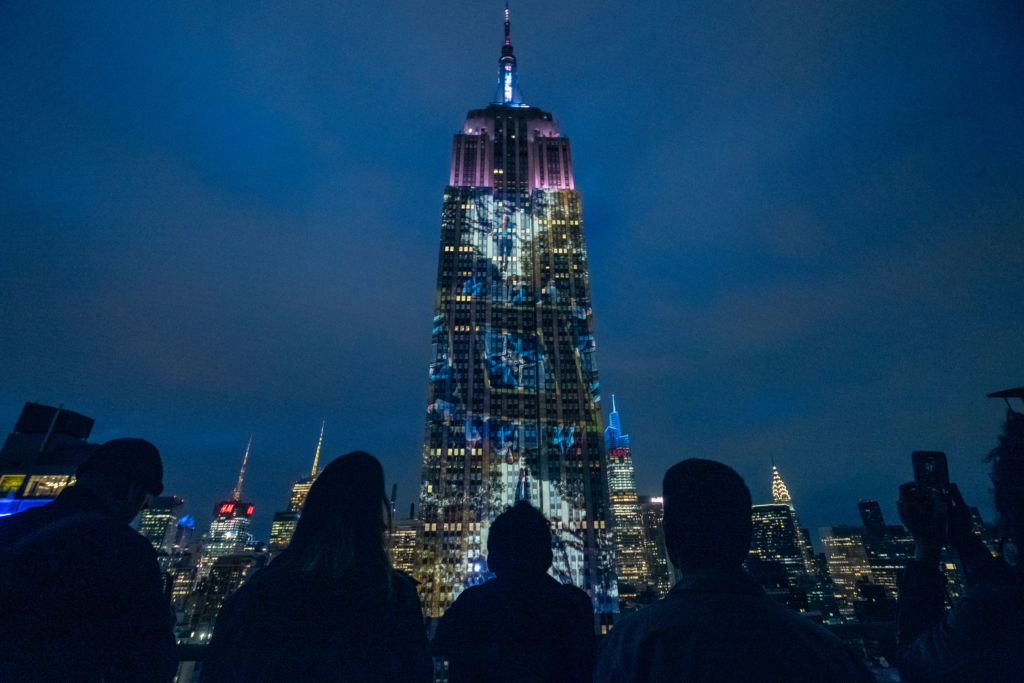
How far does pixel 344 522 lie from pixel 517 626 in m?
1.41

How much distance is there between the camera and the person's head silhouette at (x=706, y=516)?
5.69ft

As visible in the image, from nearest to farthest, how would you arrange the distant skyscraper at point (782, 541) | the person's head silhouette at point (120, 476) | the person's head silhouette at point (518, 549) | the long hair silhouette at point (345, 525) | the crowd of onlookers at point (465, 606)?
the crowd of onlookers at point (465, 606), the long hair silhouette at point (345, 525), the person's head silhouette at point (120, 476), the person's head silhouette at point (518, 549), the distant skyscraper at point (782, 541)

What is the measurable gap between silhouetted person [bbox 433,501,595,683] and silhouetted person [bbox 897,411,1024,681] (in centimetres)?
183

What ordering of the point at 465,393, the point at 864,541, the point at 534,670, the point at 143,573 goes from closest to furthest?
the point at 143,573 < the point at 534,670 < the point at 465,393 < the point at 864,541

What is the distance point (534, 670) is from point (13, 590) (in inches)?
121

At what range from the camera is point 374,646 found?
206 centimetres

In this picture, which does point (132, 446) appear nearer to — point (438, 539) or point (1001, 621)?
point (1001, 621)

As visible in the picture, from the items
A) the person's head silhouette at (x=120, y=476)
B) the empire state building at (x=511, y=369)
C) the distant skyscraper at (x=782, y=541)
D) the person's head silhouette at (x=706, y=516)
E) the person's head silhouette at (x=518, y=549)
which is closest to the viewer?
the person's head silhouette at (x=706, y=516)

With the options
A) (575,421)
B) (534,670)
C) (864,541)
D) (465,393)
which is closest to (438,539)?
(465,393)

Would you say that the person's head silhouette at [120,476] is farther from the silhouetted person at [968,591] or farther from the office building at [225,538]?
the office building at [225,538]

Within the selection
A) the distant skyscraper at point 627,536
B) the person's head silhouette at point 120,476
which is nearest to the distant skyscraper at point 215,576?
the person's head silhouette at point 120,476

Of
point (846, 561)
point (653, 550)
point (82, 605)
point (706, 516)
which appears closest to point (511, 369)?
point (82, 605)

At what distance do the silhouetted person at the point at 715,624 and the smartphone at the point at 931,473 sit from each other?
2.06m

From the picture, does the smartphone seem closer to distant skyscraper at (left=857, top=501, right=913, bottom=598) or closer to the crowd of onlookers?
the crowd of onlookers
